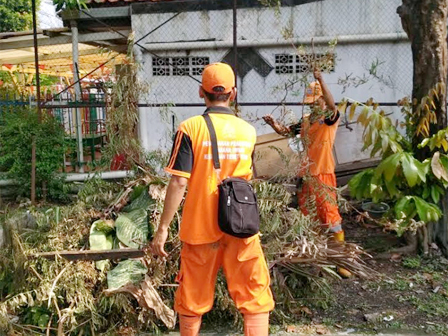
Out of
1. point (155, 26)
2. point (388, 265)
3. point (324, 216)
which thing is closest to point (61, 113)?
point (155, 26)

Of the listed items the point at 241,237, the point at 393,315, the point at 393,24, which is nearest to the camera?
the point at 241,237

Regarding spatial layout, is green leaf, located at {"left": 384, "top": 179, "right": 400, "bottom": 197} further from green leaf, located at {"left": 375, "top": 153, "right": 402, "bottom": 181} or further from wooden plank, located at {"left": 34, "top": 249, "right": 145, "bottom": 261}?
wooden plank, located at {"left": 34, "top": 249, "right": 145, "bottom": 261}

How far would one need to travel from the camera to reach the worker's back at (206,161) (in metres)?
2.94

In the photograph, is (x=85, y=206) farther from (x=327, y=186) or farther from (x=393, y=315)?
(x=393, y=315)

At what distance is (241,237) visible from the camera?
9.64 ft

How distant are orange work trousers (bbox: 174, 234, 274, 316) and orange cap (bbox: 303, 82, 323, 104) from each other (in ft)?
6.47

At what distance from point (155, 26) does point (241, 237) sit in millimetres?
5423

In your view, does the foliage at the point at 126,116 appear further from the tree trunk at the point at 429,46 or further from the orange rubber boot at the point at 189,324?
the tree trunk at the point at 429,46

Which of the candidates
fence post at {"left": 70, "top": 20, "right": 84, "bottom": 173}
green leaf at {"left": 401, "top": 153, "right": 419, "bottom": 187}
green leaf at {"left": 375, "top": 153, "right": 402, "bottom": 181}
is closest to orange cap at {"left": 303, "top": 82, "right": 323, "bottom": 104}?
green leaf at {"left": 375, "top": 153, "right": 402, "bottom": 181}

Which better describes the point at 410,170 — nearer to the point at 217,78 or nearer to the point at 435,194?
the point at 435,194

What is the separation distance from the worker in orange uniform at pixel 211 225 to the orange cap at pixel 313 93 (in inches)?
67.0

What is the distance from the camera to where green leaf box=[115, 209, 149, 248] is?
3902mm

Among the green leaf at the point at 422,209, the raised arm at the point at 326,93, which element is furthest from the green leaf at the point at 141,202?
the green leaf at the point at 422,209

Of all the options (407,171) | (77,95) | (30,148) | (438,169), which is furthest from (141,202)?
(77,95)
